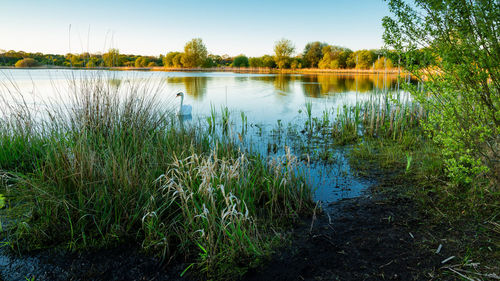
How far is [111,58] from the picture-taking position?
5680mm

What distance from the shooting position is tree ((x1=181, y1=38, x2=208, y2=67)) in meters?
72.7

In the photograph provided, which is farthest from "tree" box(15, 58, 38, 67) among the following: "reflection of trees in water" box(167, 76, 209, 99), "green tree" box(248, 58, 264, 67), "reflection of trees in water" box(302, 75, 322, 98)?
"green tree" box(248, 58, 264, 67)

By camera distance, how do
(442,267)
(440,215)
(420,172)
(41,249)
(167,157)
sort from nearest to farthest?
(442,267)
(41,249)
(440,215)
(167,157)
(420,172)

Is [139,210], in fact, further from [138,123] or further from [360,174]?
[360,174]

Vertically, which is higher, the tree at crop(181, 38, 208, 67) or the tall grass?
the tree at crop(181, 38, 208, 67)

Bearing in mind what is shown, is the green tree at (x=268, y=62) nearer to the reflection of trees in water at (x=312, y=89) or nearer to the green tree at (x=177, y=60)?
the green tree at (x=177, y=60)

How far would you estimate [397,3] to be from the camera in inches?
146

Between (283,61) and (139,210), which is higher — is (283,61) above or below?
above

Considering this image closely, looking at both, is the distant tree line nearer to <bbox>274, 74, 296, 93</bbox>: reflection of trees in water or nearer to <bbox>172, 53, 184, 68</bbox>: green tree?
<bbox>172, 53, 184, 68</bbox>: green tree

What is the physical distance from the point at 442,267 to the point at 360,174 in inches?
112

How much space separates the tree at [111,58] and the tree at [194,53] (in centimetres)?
7148

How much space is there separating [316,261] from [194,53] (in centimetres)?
7684

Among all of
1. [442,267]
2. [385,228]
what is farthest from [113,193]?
[442,267]

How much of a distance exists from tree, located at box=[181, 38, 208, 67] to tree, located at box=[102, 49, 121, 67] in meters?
71.5
